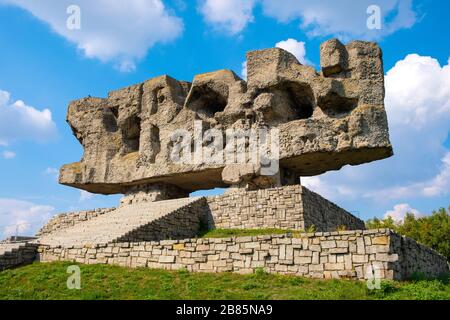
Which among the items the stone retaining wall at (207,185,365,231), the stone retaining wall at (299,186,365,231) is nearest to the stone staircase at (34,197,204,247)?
the stone retaining wall at (207,185,365,231)

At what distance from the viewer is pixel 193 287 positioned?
28.4 feet

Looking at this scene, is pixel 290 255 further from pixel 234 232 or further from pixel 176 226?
pixel 176 226

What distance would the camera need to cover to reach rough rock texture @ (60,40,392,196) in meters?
17.0

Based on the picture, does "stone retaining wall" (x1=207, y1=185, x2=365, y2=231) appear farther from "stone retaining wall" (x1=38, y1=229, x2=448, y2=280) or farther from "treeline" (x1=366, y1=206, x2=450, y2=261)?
"treeline" (x1=366, y1=206, x2=450, y2=261)

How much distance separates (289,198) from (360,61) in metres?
6.49

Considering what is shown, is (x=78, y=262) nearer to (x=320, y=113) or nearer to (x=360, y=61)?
(x=320, y=113)

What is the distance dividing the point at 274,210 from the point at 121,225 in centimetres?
539

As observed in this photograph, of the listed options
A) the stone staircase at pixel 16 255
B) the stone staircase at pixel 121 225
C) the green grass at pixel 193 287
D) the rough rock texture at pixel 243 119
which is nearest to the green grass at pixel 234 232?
the stone staircase at pixel 121 225

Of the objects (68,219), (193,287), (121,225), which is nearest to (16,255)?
(121,225)

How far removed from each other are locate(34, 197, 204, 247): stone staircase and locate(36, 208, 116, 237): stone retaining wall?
2.21m

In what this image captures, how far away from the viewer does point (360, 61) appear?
17.4 meters

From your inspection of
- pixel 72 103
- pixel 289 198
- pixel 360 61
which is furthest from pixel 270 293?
pixel 72 103

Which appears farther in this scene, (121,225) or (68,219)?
(68,219)
